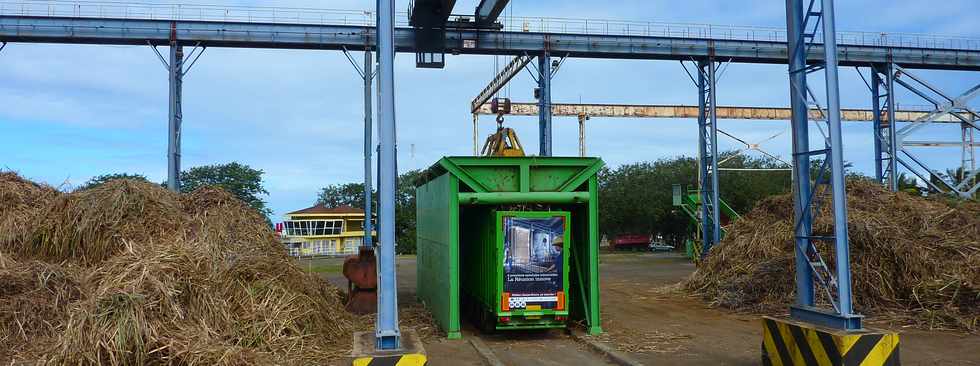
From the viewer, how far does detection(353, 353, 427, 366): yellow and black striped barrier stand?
19.8 ft

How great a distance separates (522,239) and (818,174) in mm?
4566

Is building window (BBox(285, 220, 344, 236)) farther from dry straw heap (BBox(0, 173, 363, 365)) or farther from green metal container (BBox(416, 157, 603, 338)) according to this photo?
green metal container (BBox(416, 157, 603, 338))

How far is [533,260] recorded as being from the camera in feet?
36.5

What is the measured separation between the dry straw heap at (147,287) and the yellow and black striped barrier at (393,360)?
2616 millimetres

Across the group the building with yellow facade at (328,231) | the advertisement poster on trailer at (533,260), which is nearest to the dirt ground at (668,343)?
the advertisement poster on trailer at (533,260)

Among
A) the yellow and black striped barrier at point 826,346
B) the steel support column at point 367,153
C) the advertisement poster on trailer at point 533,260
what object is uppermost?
the steel support column at point 367,153

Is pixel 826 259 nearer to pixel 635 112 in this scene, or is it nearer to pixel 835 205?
pixel 835 205

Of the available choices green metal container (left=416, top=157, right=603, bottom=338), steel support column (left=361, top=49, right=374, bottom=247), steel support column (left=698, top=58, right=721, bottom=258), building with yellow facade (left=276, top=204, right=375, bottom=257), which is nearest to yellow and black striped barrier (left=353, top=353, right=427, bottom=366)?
green metal container (left=416, top=157, right=603, bottom=338)

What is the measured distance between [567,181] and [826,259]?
6448mm

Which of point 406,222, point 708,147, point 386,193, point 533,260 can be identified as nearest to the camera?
point 386,193

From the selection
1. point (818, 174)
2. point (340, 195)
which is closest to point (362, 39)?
point (818, 174)

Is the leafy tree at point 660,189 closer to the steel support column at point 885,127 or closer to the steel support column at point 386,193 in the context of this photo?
the steel support column at point 885,127

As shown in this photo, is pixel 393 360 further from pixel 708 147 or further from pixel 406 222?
pixel 406 222

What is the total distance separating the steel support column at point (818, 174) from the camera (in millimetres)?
7332
